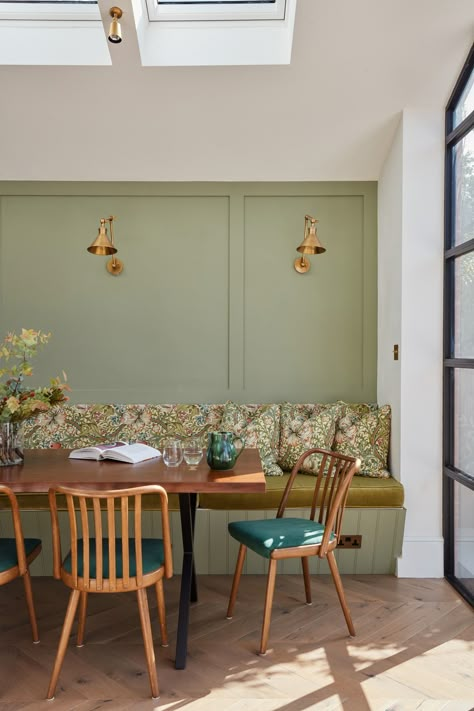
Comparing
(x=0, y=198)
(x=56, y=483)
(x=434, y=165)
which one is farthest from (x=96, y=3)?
(x=56, y=483)

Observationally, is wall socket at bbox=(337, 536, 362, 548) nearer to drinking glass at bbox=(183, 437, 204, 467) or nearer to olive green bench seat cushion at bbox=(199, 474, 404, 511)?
olive green bench seat cushion at bbox=(199, 474, 404, 511)

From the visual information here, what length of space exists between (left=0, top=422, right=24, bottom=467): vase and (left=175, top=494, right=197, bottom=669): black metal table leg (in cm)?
80

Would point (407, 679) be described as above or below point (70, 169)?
below

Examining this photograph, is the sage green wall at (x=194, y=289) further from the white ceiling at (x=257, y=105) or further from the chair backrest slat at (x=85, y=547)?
the chair backrest slat at (x=85, y=547)

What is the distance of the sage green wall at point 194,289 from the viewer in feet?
13.9

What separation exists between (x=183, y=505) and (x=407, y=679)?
1142mm

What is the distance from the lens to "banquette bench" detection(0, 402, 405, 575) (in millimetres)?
3406

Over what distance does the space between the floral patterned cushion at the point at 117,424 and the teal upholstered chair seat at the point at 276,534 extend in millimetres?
1233

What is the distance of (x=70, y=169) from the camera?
13.5 feet

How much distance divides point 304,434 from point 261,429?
0.28m

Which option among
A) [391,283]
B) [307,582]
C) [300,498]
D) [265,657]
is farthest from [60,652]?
[391,283]

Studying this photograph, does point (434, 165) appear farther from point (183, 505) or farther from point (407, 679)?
point (407, 679)

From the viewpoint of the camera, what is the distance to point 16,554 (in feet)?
8.02

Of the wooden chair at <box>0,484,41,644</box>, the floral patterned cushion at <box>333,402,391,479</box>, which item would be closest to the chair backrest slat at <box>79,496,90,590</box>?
the wooden chair at <box>0,484,41,644</box>
